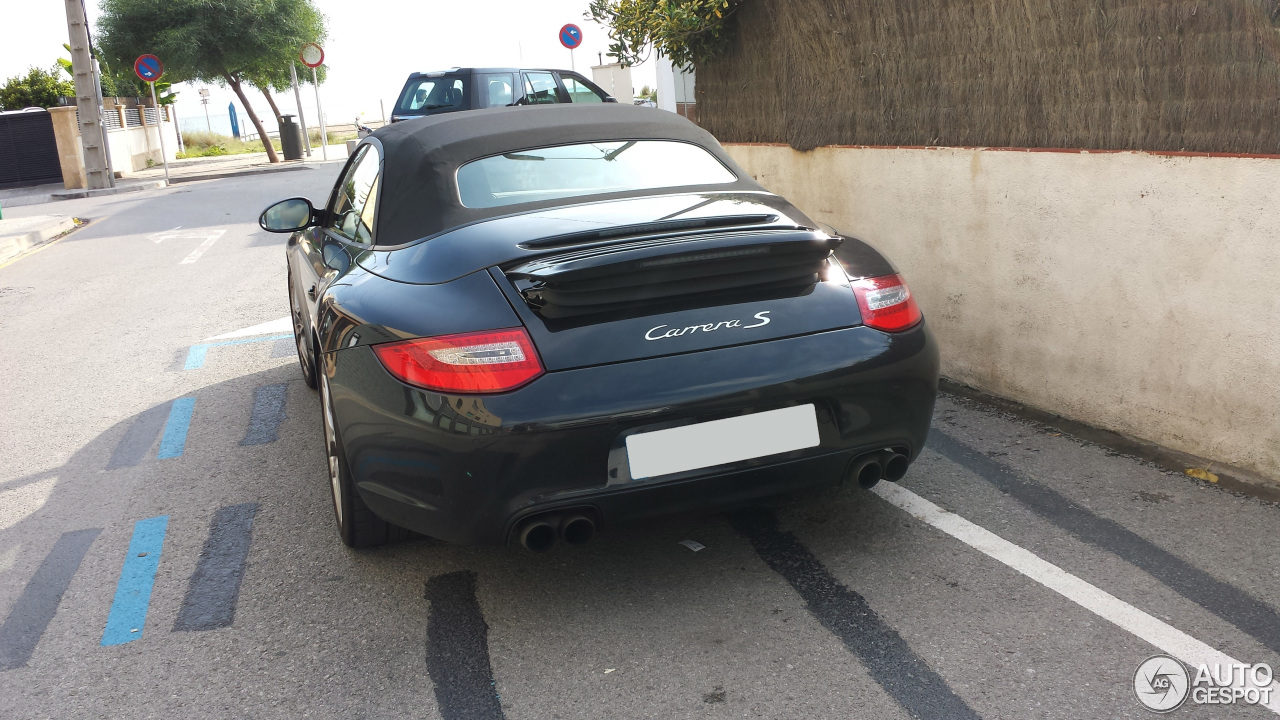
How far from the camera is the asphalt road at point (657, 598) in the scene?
8.93 ft

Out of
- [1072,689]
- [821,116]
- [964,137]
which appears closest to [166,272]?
[821,116]

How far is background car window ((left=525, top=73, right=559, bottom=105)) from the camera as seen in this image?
1371 cm

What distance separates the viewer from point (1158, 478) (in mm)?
3947

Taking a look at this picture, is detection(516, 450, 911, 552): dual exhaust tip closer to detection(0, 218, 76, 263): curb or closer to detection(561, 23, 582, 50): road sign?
detection(0, 218, 76, 263): curb

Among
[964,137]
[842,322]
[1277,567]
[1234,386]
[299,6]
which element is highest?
[299,6]

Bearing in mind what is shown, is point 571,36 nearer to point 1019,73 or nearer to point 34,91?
point 1019,73

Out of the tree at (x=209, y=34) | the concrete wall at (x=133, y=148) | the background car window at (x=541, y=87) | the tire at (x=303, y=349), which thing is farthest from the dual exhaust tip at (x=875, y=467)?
the tree at (x=209, y=34)

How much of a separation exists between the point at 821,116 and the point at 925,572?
380 cm

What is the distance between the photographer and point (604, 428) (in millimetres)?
2830

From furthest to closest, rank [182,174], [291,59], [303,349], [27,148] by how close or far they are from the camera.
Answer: [291,59], [27,148], [182,174], [303,349]

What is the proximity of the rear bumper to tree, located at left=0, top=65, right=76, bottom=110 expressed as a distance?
135 ft

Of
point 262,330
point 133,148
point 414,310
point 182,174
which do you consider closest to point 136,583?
point 414,310

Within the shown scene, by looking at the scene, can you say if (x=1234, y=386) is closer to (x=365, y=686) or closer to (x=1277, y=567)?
(x=1277, y=567)

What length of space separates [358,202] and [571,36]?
60.6ft
